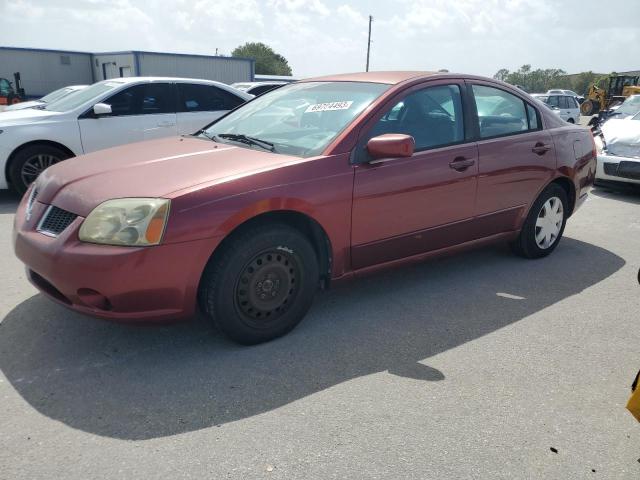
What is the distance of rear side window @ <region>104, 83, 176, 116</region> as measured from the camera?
283 inches

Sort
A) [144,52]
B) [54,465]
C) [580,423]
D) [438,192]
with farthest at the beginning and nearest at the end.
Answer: [144,52], [438,192], [580,423], [54,465]

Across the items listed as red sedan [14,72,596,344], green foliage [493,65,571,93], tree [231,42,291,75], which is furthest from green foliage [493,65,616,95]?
red sedan [14,72,596,344]

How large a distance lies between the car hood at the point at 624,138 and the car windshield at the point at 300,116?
5.69 m

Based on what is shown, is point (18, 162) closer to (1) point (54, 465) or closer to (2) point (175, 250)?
(2) point (175, 250)

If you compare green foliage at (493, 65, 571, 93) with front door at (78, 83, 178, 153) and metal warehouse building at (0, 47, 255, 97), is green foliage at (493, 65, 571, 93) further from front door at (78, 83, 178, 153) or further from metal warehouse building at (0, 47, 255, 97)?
front door at (78, 83, 178, 153)

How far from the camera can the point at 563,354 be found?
10.8 ft

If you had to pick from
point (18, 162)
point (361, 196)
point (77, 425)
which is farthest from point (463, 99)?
point (18, 162)

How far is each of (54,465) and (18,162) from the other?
540 centimetres

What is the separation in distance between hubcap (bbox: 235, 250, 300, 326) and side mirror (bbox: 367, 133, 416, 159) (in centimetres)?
84

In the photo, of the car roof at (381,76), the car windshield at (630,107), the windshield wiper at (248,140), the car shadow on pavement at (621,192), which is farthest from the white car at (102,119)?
the car windshield at (630,107)

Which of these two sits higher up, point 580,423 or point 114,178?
point 114,178

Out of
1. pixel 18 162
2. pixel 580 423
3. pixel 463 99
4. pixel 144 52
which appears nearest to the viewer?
pixel 580 423

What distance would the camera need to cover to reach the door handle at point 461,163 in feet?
12.9

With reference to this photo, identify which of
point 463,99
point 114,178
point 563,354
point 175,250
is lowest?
point 563,354
